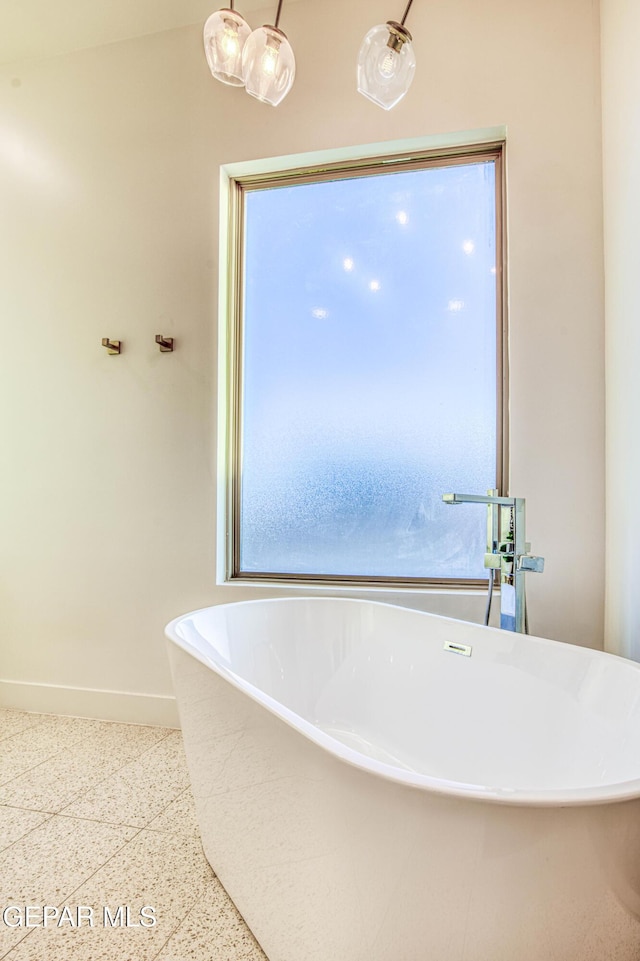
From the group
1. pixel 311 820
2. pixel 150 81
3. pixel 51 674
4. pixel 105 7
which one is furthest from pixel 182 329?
pixel 311 820

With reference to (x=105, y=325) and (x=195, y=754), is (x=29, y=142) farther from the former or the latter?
(x=195, y=754)

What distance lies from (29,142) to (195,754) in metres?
2.87

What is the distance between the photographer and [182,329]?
2.27 meters

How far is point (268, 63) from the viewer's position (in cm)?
166

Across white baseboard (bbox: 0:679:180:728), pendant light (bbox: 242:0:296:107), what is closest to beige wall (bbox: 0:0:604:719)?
white baseboard (bbox: 0:679:180:728)

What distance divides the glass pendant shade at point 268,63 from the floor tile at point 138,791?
7.83 feet

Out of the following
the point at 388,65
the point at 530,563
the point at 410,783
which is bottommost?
the point at 410,783

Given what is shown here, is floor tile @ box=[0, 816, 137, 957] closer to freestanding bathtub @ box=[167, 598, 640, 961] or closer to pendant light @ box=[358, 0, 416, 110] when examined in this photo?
freestanding bathtub @ box=[167, 598, 640, 961]

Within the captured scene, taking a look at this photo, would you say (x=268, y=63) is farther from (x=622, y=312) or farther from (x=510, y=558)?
(x=510, y=558)

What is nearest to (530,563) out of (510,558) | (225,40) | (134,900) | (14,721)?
(510,558)

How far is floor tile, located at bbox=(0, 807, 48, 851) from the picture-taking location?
1.48 metres

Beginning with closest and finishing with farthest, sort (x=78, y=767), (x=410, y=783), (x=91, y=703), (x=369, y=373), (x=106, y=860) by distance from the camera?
1. (x=410, y=783)
2. (x=106, y=860)
3. (x=78, y=767)
4. (x=369, y=373)
5. (x=91, y=703)

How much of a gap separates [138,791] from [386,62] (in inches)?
97.4

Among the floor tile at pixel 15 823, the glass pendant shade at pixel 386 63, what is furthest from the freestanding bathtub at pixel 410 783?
the glass pendant shade at pixel 386 63
